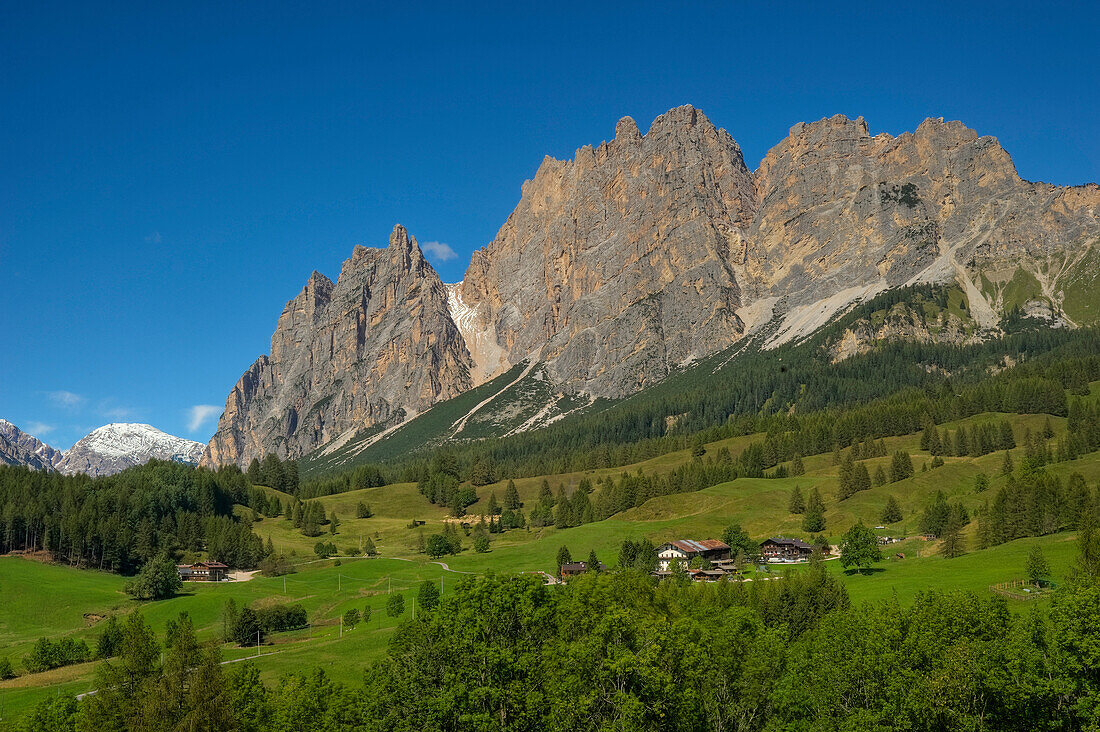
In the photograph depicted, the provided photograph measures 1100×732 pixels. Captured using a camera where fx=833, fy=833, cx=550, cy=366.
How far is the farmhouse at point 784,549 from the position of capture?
13925 cm

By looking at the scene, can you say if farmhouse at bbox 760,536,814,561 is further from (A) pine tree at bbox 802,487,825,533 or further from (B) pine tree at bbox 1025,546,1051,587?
(B) pine tree at bbox 1025,546,1051,587

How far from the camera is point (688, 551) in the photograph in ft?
460

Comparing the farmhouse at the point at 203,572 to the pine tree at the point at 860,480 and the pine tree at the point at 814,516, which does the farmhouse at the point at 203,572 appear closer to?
the pine tree at the point at 814,516

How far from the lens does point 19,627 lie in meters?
111

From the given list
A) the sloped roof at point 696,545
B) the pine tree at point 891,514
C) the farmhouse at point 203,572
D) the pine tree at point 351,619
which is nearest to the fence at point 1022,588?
the sloped roof at point 696,545

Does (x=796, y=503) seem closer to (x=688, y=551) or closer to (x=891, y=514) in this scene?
(x=891, y=514)

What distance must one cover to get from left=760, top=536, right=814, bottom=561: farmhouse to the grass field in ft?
38.5

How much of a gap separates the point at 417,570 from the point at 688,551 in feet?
158

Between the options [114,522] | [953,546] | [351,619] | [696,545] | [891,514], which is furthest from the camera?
[114,522]

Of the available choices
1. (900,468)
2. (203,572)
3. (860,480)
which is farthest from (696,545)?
(203,572)

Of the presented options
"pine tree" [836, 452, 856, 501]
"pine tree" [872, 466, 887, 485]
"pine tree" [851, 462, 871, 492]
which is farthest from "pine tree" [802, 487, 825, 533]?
"pine tree" [872, 466, 887, 485]

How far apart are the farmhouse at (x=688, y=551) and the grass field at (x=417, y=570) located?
845 cm

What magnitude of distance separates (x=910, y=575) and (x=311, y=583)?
9331 centimetres

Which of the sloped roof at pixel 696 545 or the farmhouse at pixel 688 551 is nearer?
the farmhouse at pixel 688 551
